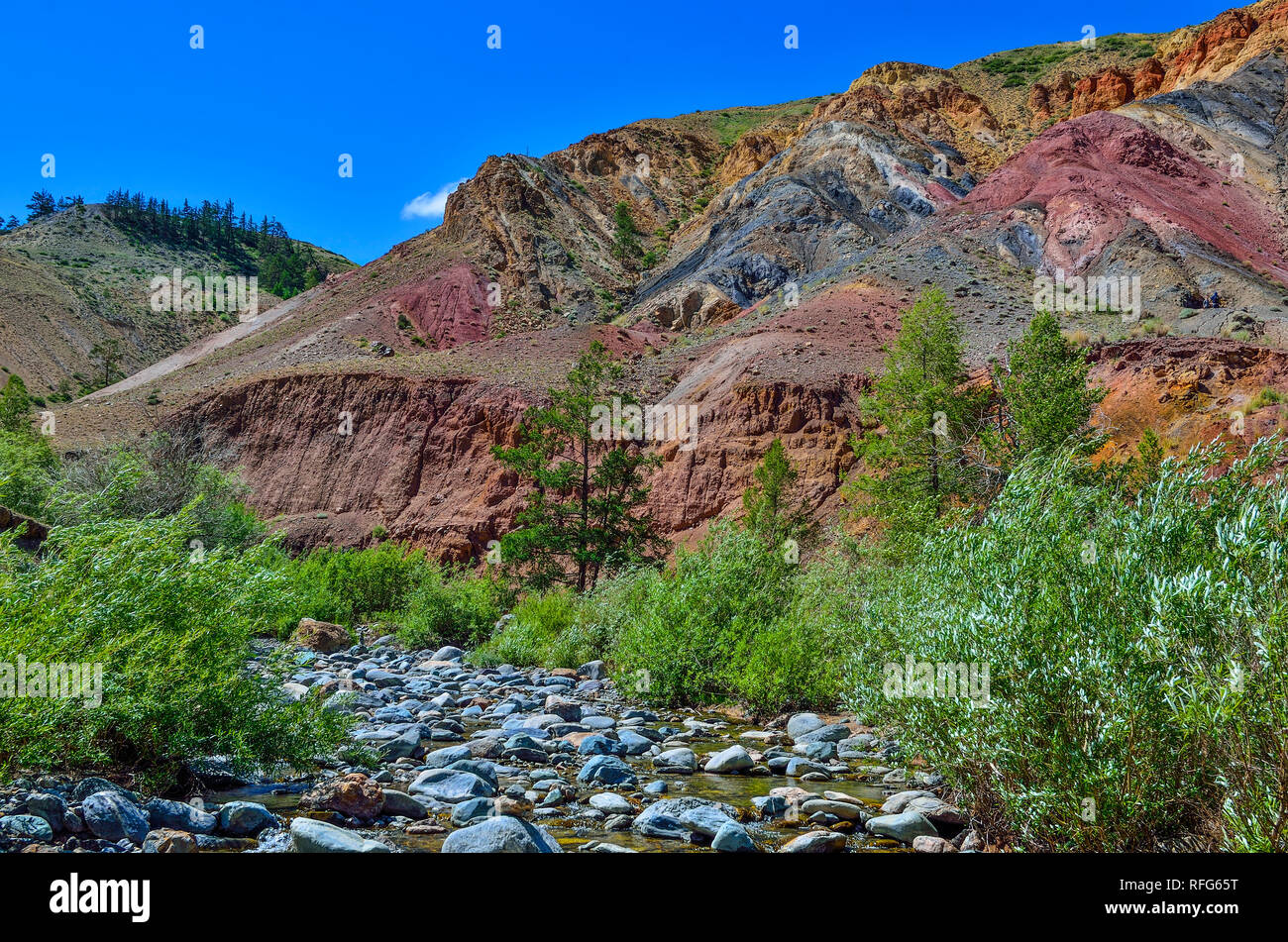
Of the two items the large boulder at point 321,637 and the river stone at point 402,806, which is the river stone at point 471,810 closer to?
the river stone at point 402,806

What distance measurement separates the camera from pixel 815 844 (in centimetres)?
604

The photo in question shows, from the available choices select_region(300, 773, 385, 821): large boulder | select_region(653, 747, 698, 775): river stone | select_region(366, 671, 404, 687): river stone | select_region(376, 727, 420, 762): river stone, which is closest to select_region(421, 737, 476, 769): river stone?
select_region(376, 727, 420, 762): river stone

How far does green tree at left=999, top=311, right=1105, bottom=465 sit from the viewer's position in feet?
66.2

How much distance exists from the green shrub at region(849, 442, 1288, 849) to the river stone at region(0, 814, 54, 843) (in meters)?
6.05

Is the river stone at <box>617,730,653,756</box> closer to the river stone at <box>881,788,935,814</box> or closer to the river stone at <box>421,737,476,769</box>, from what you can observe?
the river stone at <box>421,737,476,769</box>

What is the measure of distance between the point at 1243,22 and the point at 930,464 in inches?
3158

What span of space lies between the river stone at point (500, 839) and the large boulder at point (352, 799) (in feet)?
3.93

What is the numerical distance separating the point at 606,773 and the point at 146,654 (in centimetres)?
433

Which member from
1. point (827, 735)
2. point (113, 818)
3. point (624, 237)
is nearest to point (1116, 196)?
point (624, 237)

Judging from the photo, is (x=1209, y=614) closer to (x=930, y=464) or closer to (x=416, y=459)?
(x=930, y=464)

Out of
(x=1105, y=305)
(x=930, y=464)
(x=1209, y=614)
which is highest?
(x=1105, y=305)
